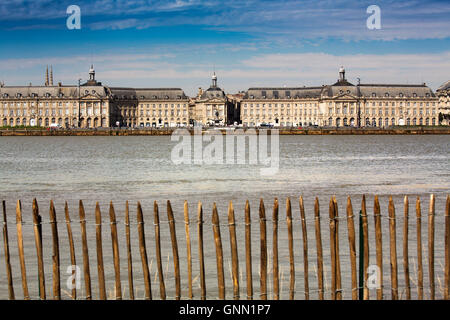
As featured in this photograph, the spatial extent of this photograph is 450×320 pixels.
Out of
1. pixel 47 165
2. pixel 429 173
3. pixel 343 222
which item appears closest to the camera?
pixel 343 222

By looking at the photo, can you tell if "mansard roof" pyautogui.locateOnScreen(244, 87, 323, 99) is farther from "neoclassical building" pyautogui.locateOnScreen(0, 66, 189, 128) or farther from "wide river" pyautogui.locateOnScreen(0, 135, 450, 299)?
"wide river" pyautogui.locateOnScreen(0, 135, 450, 299)

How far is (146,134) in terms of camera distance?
470ft

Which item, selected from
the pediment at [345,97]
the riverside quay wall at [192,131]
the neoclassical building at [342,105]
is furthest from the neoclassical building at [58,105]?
the pediment at [345,97]

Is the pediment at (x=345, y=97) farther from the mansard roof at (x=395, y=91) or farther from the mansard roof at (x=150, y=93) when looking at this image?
the mansard roof at (x=150, y=93)

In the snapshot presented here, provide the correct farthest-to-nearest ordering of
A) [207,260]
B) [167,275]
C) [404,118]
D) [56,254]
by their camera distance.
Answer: [404,118], [207,260], [167,275], [56,254]

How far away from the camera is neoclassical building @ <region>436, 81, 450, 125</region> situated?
595 feet

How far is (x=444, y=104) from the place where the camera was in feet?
606

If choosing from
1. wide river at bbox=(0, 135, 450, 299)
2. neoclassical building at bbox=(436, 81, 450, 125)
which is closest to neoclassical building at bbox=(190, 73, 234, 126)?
neoclassical building at bbox=(436, 81, 450, 125)

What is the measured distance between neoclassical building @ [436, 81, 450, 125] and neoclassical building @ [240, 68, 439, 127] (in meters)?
→ 1.95

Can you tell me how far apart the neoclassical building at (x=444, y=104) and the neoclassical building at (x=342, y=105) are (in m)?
1.95

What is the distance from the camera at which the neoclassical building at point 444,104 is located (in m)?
182
